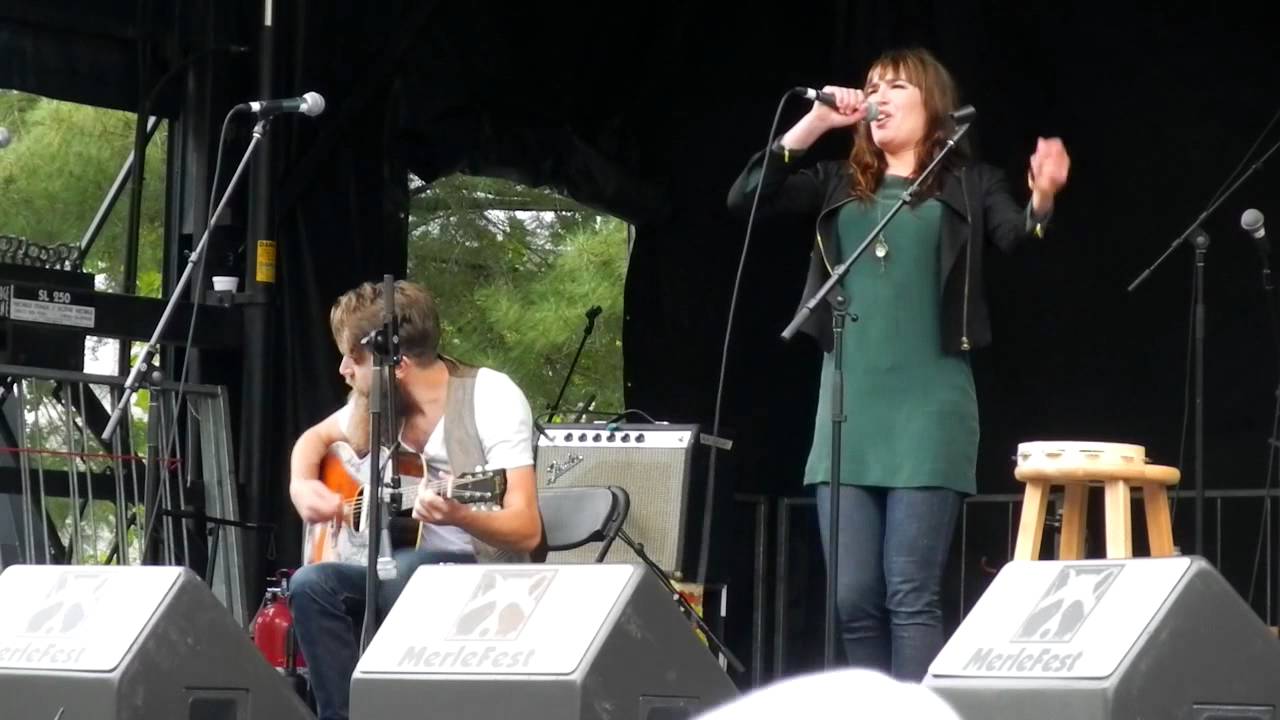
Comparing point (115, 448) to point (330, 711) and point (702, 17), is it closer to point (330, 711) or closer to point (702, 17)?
point (330, 711)

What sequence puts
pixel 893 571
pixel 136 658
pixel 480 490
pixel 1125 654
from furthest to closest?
pixel 480 490 → pixel 893 571 → pixel 136 658 → pixel 1125 654

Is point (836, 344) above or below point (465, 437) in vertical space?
above

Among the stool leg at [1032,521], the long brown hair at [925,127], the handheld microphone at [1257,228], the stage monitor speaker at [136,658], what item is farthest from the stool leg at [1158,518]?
the stage monitor speaker at [136,658]

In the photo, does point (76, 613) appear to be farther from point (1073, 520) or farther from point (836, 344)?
point (1073, 520)

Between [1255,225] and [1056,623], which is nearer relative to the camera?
[1056,623]

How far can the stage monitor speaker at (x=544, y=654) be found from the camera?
2984mm

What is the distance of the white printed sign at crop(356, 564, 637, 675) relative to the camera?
3.04 metres

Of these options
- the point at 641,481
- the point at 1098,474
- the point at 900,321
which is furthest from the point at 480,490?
the point at 641,481

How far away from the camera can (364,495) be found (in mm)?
4234

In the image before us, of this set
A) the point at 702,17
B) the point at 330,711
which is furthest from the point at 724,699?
the point at 702,17

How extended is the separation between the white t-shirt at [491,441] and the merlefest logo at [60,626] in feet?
2.64

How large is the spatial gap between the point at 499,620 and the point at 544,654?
18cm

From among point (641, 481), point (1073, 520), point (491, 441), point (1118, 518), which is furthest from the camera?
point (641, 481)

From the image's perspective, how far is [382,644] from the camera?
326 centimetres
